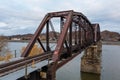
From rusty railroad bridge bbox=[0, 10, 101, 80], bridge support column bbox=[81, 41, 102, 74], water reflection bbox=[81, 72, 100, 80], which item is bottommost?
water reflection bbox=[81, 72, 100, 80]

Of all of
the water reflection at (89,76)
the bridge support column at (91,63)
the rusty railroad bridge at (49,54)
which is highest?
the rusty railroad bridge at (49,54)

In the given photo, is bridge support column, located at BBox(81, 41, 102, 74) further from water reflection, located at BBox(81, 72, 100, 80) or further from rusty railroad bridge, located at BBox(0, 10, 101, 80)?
rusty railroad bridge, located at BBox(0, 10, 101, 80)

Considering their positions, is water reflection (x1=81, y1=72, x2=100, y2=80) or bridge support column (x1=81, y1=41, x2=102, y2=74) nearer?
water reflection (x1=81, y1=72, x2=100, y2=80)

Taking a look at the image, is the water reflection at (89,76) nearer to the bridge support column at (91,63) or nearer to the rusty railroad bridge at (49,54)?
the bridge support column at (91,63)

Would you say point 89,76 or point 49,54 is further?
point 89,76

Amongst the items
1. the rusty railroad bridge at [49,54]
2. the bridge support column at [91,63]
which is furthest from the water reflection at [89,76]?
the rusty railroad bridge at [49,54]

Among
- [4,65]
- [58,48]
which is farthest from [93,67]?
[4,65]

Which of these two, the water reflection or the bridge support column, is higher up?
the bridge support column

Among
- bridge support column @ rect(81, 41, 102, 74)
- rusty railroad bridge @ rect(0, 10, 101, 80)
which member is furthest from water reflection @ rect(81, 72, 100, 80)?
rusty railroad bridge @ rect(0, 10, 101, 80)

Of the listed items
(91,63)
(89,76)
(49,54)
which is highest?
(49,54)

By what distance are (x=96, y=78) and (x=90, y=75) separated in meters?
2.36

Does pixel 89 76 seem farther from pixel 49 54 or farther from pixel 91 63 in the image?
pixel 49 54

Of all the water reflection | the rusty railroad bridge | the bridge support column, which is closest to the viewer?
the rusty railroad bridge

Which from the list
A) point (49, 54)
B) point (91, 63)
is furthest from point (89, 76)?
point (49, 54)
